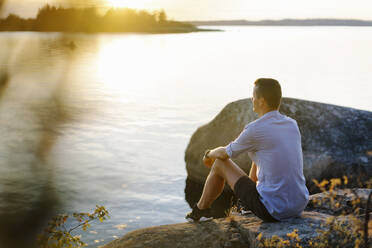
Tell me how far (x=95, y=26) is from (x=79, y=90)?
100297 mm

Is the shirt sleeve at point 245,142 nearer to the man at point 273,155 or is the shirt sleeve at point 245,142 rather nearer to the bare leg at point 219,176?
the man at point 273,155

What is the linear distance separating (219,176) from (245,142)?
0.76 metres

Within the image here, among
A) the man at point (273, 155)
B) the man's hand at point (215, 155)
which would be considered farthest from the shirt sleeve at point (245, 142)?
the man's hand at point (215, 155)

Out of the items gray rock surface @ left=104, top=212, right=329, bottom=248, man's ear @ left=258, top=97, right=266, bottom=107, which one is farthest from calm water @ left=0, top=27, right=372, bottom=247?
man's ear @ left=258, top=97, right=266, bottom=107

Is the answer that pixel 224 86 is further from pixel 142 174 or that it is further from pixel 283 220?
pixel 283 220

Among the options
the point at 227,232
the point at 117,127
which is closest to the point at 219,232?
the point at 227,232

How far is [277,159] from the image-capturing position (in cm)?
470

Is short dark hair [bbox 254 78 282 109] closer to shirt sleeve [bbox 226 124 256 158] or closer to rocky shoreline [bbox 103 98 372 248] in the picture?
shirt sleeve [bbox 226 124 256 158]

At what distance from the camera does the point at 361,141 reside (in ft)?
28.4

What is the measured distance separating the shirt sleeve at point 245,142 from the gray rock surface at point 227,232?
2.70ft

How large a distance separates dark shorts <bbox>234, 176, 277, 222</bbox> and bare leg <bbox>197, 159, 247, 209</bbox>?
0.09 metres

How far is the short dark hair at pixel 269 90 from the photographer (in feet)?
15.4

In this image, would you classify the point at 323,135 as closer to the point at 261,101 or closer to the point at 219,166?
Result: the point at 219,166

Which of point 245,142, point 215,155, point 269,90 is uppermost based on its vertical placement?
point 269,90
